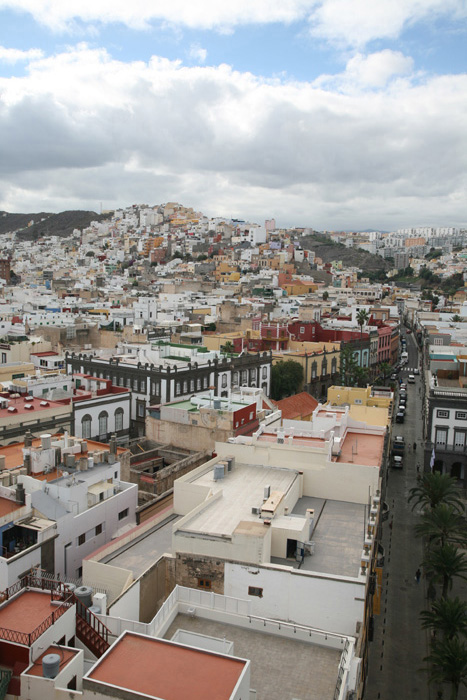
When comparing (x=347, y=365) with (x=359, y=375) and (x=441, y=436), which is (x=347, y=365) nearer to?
(x=359, y=375)

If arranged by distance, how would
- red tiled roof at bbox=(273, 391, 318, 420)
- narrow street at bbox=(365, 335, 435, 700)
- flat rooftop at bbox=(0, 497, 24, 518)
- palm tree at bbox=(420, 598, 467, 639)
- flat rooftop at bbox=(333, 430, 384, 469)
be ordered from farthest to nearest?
red tiled roof at bbox=(273, 391, 318, 420), flat rooftop at bbox=(333, 430, 384, 469), flat rooftop at bbox=(0, 497, 24, 518), narrow street at bbox=(365, 335, 435, 700), palm tree at bbox=(420, 598, 467, 639)

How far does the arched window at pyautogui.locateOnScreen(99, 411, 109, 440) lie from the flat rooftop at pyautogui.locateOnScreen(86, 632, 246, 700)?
27.7m

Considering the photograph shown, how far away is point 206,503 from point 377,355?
65116 mm

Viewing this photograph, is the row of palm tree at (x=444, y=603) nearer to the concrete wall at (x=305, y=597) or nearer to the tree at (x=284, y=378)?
the concrete wall at (x=305, y=597)

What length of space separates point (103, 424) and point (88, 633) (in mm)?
26579

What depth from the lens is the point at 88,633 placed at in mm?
14492

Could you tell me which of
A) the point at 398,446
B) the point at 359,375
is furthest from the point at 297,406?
the point at 359,375

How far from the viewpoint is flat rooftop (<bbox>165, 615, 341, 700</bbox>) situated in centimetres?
1438

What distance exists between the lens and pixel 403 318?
12962 cm

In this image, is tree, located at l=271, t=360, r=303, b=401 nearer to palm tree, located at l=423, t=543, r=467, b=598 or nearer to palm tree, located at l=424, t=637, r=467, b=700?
palm tree, located at l=423, t=543, r=467, b=598

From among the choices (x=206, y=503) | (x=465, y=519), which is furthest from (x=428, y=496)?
(x=206, y=503)

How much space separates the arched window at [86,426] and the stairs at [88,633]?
949 inches

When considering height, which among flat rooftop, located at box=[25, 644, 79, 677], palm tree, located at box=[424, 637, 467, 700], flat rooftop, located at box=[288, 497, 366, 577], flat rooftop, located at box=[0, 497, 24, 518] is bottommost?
palm tree, located at box=[424, 637, 467, 700]

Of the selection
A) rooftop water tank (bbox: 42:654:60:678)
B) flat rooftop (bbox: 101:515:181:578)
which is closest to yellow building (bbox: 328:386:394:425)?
flat rooftop (bbox: 101:515:181:578)
